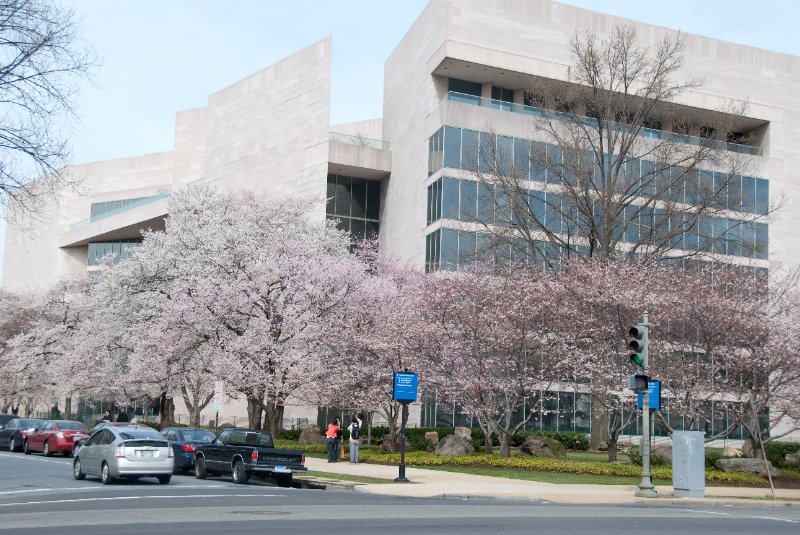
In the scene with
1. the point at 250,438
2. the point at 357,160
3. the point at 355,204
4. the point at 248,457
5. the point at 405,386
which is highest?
the point at 357,160

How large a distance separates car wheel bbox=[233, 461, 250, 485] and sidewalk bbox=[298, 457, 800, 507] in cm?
324

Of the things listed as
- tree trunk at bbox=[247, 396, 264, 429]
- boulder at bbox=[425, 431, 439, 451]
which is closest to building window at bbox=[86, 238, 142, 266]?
tree trunk at bbox=[247, 396, 264, 429]

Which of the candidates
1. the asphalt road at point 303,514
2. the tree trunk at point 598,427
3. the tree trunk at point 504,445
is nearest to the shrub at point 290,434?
the tree trunk at point 598,427

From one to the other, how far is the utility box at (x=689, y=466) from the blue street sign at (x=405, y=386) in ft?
24.5

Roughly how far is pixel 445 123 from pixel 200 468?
32609 mm

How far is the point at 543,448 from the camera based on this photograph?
118ft

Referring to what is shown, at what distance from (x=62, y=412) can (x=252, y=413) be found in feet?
146

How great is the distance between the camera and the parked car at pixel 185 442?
92.4ft

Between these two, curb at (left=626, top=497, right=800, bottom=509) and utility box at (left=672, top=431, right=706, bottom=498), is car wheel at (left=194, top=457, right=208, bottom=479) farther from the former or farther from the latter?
utility box at (left=672, top=431, right=706, bottom=498)

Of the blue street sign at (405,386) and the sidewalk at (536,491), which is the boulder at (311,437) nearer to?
the sidewalk at (536,491)

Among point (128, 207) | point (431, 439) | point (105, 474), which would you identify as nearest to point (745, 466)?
point (431, 439)

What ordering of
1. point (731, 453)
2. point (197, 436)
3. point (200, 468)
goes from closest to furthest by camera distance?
point (200, 468)
point (197, 436)
point (731, 453)

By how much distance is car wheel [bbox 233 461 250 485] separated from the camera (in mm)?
25016

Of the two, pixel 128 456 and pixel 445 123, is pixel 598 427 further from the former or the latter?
pixel 128 456
